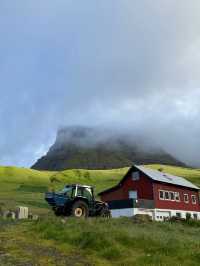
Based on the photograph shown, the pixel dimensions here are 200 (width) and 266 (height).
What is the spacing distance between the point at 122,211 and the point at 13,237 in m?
33.5

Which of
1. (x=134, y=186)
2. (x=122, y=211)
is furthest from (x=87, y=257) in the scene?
(x=134, y=186)

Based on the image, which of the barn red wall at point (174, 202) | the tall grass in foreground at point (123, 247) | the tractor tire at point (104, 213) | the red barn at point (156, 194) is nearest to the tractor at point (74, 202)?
the tractor tire at point (104, 213)

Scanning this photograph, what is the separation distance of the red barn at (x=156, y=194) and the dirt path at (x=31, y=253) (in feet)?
117

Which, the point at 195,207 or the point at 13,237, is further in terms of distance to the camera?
the point at 195,207

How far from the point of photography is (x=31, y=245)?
52.5 ft

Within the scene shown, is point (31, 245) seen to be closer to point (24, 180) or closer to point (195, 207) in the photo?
point (195, 207)

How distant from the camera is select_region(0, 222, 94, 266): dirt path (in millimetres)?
13109

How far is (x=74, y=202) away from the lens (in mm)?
28938

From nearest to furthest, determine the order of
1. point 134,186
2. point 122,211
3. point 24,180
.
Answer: point 122,211
point 134,186
point 24,180

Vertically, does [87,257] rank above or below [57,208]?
below

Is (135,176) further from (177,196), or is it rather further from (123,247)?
(123,247)

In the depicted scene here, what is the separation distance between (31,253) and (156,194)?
152 feet

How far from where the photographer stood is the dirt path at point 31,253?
516 inches

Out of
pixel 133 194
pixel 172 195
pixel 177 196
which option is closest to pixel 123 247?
pixel 133 194
